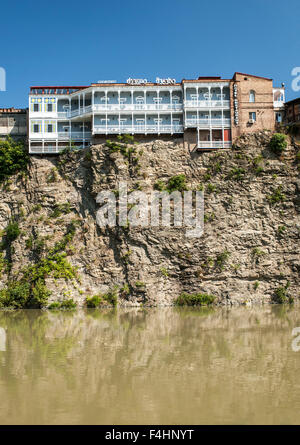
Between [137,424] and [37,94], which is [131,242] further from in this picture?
[137,424]

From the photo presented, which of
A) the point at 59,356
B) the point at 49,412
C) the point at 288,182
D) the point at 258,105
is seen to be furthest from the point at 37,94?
the point at 49,412

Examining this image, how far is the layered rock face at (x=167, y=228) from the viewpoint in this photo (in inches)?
1396

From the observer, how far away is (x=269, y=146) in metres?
38.9

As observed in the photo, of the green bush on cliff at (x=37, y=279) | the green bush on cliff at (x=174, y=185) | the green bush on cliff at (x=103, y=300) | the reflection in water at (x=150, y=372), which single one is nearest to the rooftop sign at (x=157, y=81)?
the green bush on cliff at (x=174, y=185)

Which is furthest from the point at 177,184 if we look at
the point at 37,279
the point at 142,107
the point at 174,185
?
the point at 37,279

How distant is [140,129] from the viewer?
40531 mm

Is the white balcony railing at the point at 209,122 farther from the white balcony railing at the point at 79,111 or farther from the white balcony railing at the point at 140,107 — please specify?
the white balcony railing at the point at 79,111

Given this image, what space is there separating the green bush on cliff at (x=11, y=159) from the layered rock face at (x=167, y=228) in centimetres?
96

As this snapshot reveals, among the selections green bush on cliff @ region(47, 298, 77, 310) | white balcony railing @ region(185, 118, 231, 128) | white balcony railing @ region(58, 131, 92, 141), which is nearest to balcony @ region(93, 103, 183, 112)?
white balcony railing @ region(185, 118, 231, 128)

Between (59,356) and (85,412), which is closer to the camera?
(85,412)

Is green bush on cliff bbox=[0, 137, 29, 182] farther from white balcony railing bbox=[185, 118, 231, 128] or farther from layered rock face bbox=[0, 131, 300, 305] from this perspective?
white balcony railing bbox=[185, 118, 231, 128]

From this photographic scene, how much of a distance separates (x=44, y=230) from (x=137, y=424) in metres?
28.5

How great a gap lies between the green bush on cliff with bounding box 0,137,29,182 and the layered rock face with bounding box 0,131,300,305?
962mm
